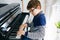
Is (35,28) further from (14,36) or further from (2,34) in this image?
(2,34)

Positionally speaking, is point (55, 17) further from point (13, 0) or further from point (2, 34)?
point (2, 34)

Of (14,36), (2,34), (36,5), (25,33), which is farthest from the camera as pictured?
(36,5)

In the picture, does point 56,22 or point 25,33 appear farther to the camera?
point 56,22

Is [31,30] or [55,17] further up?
[55,17]

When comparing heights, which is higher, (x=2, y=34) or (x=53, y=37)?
(x=2, y=34)

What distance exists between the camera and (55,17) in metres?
2.70

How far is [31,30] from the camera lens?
1.74 m

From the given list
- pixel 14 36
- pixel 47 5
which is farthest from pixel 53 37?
pixel 14 36

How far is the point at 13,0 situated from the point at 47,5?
0.63 meters

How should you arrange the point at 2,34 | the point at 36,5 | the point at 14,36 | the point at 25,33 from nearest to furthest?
the point at 2,34
the point at 14,36
the point at 25,33
the point at 36,5

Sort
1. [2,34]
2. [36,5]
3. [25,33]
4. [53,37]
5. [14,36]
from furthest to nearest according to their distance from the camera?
1. [53,37]
2. [36,5]
3. [25,33]
4. [14,36]
5. [2,34]

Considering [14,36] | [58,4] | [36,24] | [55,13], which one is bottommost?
[14,36]

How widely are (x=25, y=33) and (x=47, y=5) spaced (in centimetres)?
119

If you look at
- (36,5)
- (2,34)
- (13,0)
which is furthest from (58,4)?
(2,34)
